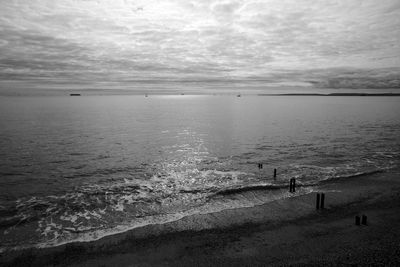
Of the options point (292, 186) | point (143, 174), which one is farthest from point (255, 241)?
point (143, 174)

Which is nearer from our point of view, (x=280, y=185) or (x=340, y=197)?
(x=340, y=197)

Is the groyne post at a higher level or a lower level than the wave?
higher

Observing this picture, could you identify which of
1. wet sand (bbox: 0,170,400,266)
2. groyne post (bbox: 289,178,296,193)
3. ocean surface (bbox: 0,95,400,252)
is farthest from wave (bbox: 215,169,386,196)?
wet sand (bbox: 0,170,400,266)

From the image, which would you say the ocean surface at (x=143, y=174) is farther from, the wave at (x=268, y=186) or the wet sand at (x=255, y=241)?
the wet sand at (x=255, y=241)

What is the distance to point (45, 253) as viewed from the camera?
61.6 feet

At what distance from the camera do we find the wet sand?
17.8m

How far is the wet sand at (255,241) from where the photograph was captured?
1783cm

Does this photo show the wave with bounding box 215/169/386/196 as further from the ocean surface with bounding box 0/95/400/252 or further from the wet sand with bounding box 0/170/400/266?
the wet sand with bounding box 0/170/400/266

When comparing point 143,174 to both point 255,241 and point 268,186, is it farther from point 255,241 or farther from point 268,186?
point 255,241

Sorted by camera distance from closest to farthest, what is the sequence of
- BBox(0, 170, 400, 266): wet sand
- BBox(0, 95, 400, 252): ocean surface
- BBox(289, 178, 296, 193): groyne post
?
BBox(0, 170, 400, 266): wet sand → BBox(0, 95, 400, 252): ocean surface → BBox(289, 178, 296, 193): groyne post

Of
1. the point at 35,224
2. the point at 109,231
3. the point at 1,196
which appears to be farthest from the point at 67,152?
the point at 109,231

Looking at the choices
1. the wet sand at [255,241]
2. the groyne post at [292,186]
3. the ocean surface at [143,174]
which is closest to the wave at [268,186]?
the ocean surface at [143,174]

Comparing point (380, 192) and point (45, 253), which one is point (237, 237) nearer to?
point (45, 253)

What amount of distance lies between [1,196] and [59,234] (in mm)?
12503
